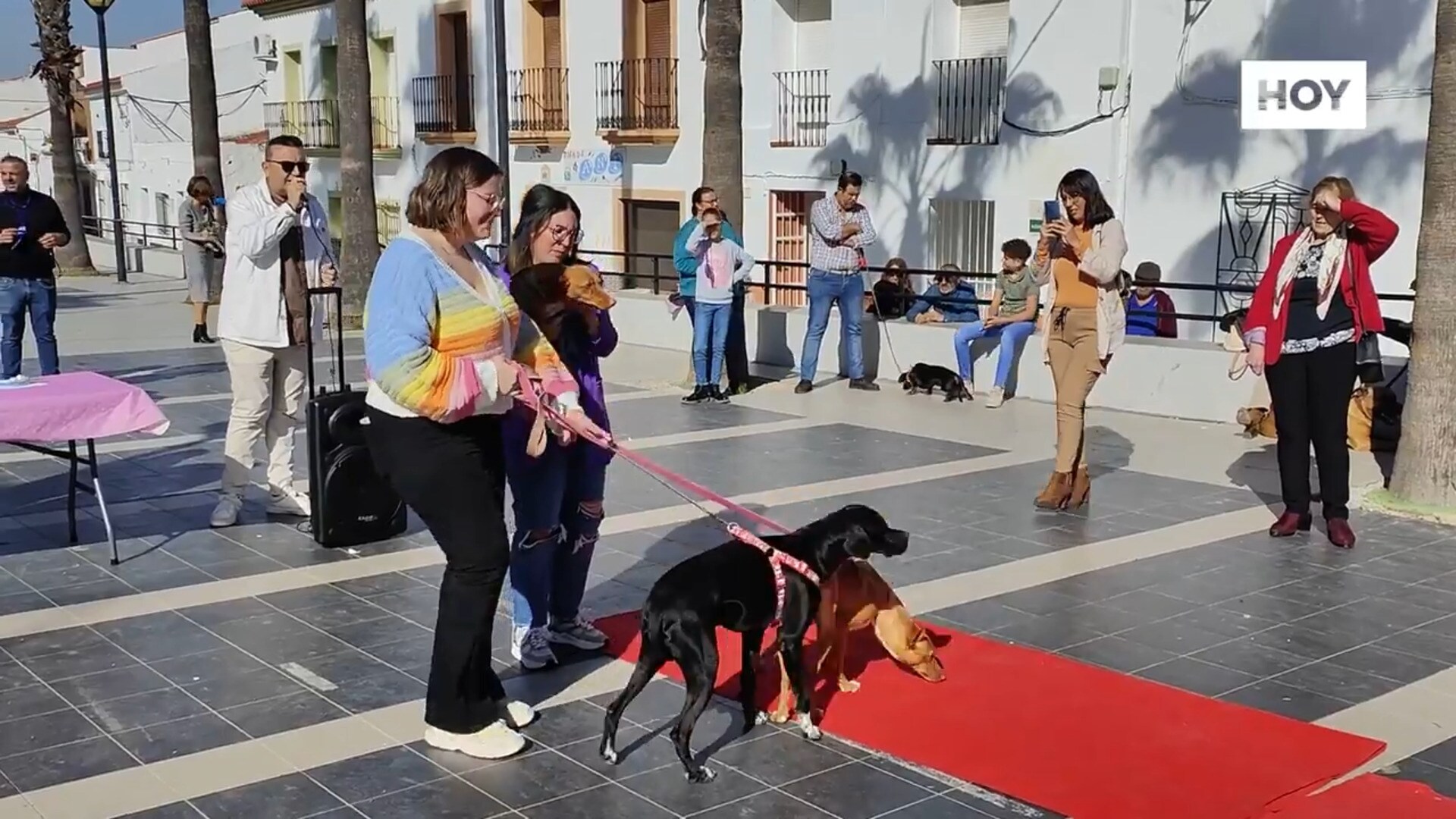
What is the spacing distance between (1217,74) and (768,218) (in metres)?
6.74

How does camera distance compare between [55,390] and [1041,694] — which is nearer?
[1041,694]

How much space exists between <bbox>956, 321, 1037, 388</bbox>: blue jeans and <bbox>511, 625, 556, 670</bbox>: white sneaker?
6973 mm

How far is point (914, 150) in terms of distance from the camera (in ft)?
56.6

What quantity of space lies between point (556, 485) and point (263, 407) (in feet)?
8.95

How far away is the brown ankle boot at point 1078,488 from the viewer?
7758 mm

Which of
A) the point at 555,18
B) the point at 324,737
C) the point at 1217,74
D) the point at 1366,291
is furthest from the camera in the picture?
the point at 555,18

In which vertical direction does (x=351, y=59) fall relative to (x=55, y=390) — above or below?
above

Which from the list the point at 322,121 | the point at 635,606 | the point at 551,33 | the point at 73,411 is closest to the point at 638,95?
the point at 551,33

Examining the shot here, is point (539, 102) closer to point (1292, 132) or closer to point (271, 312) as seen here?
point (1292, 132)

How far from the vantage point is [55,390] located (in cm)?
642

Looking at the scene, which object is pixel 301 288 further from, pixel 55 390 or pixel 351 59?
pixel 351 59

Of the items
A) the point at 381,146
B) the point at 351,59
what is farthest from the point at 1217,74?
the point at 381,146

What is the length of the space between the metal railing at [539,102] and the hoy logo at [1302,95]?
1167 cm

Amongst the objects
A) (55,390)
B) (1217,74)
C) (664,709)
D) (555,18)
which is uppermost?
(555,18)
